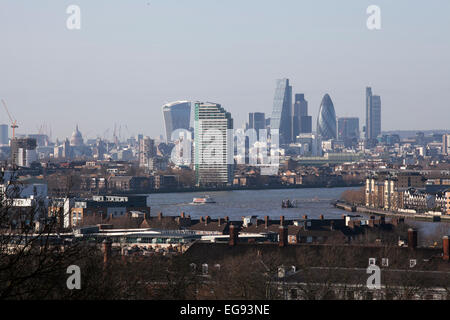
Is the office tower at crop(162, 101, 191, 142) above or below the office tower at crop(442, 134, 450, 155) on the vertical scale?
above

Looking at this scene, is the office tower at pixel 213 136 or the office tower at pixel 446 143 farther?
the office tower at pixel 446 143

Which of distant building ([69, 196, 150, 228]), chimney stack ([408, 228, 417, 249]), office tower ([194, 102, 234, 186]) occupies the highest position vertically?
office tower ([194, 102, 234, 186])

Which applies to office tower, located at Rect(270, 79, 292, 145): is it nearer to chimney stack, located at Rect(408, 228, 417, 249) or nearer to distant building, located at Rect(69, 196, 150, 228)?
distant building, located at Rect(69, 196, 150, 228)

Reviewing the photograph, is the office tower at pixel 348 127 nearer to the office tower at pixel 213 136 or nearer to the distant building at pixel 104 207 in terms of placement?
the office tower at pixel 213 136

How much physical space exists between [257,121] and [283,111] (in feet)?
14.3

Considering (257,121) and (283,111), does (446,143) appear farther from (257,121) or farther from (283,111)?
(257,121)

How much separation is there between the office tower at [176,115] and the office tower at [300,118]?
15.8m

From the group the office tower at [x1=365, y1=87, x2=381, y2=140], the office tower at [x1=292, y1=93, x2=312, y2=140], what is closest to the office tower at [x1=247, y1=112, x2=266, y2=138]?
the office tower at [x1=292, y1=93, x2=312, y2=140]

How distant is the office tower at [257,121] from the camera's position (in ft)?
368

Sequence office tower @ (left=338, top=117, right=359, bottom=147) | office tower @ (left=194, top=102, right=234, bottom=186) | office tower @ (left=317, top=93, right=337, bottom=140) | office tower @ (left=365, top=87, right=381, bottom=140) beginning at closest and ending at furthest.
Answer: office tower @ (left=194, top=102, right=234, bottom=186), office tower @ (left=317, top=93, right=337, bottom=140), office tower @ (left=365, top=87, right=381, bottom=140), office tower @ (left=338, top=117, right=359, bottom=147)

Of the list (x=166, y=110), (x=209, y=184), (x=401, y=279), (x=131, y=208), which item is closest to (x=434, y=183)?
(x=209, y=184)

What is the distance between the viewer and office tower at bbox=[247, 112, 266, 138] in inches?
4422

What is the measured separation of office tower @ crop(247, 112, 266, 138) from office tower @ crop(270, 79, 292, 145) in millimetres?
1193

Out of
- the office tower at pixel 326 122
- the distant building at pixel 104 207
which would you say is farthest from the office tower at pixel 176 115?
the distant building at pixel 104 207
